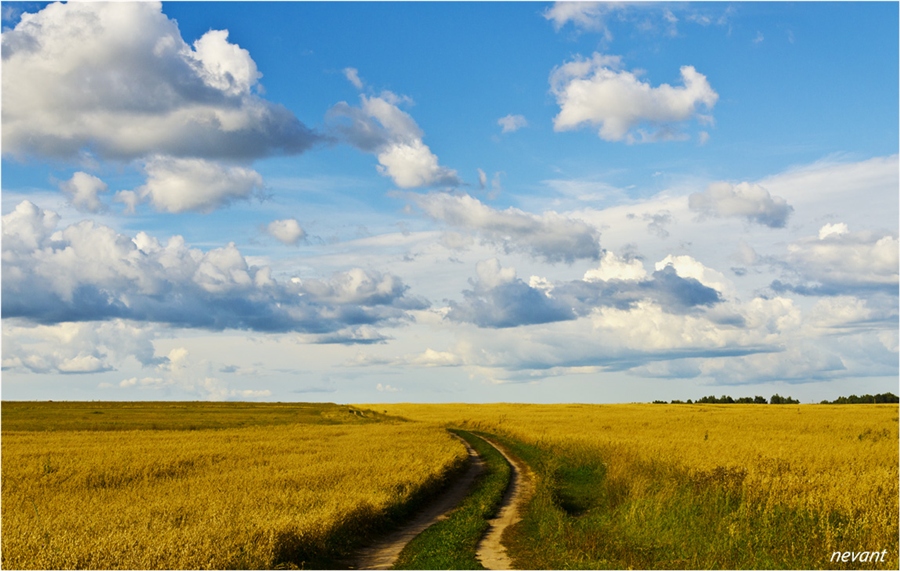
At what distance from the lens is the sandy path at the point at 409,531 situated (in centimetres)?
1454

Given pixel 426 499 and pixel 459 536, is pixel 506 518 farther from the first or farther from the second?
pixel 426 499

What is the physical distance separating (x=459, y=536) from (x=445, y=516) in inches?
136

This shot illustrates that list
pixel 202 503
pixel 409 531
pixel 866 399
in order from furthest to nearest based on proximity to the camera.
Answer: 1. pixel 866 399
2. pixel 409 531
3. pixel 202 503

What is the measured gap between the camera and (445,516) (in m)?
19.7

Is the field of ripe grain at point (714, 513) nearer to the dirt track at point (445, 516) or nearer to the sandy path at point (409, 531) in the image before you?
the dirt track at point (445, 516)

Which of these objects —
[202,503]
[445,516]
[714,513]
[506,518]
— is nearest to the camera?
[714,513]

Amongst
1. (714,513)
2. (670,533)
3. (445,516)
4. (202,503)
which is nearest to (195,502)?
(202,503)

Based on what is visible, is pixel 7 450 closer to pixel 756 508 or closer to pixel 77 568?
pixel 77 568

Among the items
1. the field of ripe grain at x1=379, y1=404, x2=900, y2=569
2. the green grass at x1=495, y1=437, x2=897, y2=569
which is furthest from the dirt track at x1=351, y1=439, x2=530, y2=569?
the field of ripe grain at x1=379, y1=404, x2=900, y2=569

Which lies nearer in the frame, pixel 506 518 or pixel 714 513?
pixel 714 513

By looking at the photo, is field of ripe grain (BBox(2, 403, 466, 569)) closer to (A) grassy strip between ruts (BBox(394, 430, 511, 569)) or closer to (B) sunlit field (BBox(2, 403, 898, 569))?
(B) sunlit field (BBox(2, 403, 898, 569))

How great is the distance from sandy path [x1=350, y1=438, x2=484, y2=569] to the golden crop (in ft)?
2.35

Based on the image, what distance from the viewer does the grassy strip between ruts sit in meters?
13.9

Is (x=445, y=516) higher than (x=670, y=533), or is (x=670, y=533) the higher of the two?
(x=670, y=533)
